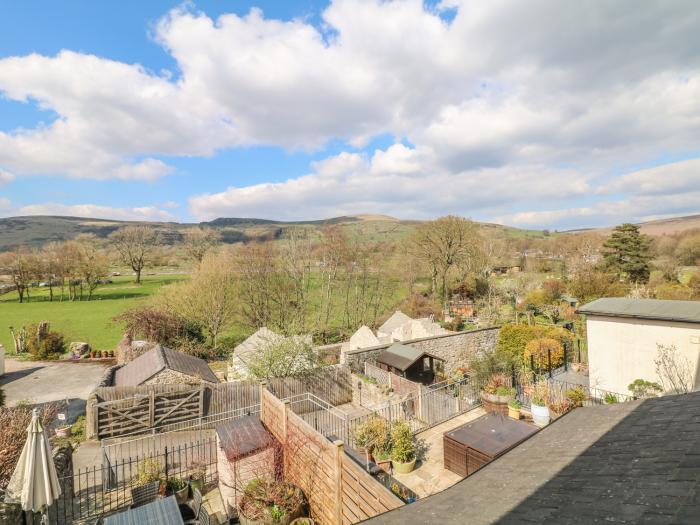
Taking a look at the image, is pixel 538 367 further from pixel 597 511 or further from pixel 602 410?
pixel 597 511

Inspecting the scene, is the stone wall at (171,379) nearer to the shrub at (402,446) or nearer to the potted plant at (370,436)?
the potted plant at (370,436)

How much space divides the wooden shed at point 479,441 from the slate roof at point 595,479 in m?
3.71

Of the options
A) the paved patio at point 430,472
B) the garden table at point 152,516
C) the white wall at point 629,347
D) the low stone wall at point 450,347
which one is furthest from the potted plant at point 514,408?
the garden table at point 152,516

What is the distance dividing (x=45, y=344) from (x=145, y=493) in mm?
23069

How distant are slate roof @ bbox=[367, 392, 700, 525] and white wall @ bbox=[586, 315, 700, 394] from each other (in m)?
9.63

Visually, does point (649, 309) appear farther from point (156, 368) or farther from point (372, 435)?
Result: point (156, 368)

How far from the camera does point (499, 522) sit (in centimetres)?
310

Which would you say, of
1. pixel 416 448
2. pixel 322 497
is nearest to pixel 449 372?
pixel 416 448

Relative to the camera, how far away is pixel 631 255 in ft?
125

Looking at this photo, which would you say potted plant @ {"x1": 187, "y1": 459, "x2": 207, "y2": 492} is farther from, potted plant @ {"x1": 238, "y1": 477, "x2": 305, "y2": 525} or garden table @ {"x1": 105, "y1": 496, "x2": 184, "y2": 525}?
potted plant @ {"x1": 238, "y1": 477, "x2": 305, "y2": 525}

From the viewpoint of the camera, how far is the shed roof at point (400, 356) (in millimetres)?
16359

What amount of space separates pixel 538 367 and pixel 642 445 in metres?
16.1

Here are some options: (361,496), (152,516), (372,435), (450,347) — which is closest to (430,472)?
(372,435)

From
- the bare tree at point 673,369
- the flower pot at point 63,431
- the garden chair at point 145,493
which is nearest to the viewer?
the garden chair at point 145,493
